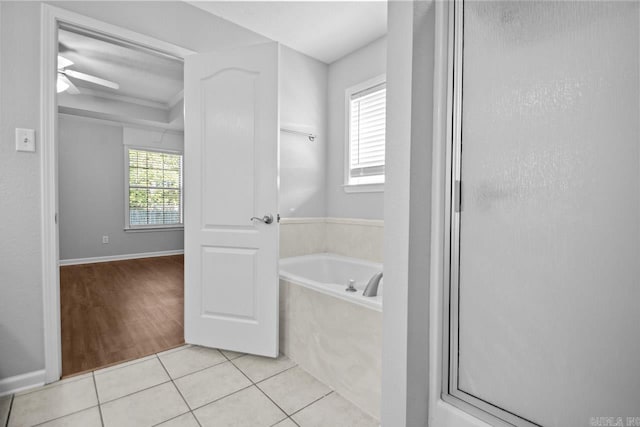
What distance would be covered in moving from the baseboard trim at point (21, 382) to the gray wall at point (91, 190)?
3930 mm

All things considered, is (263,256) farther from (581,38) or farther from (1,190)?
(581,38)

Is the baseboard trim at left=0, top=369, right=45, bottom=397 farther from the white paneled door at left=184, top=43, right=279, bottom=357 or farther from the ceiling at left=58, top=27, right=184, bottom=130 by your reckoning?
the ceiling at left=58, top=27, right=184, bottom=130

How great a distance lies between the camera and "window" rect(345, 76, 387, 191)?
101 inches

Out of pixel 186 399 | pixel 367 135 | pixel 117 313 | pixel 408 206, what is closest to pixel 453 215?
pixel 408 206

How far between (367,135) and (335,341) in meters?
1.79

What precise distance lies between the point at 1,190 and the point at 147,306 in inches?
69.1

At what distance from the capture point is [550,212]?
2.47 ft

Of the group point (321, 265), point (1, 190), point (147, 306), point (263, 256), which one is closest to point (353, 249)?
point (321, 265)

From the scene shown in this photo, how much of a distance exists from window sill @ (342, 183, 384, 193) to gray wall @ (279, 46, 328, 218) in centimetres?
33

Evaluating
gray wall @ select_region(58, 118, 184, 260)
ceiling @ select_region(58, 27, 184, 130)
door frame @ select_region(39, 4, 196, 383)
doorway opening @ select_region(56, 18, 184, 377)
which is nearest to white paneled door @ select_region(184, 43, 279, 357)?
doorway opening @ select_region(56, 18, 184, 377)

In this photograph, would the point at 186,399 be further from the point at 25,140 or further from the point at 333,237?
the point at 333,237

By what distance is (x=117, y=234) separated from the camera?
5.17 metres

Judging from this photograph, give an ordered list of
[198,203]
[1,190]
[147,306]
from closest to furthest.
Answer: [1,190], [198,203], [147,306]

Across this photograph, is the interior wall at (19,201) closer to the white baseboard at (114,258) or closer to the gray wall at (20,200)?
the gray wall at (20,200)
